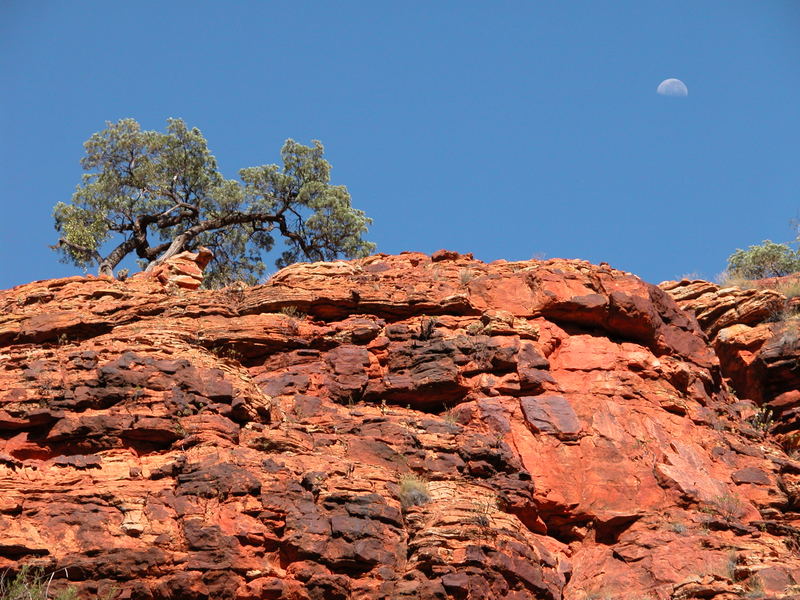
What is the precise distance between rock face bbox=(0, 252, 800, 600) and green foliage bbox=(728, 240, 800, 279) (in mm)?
11829

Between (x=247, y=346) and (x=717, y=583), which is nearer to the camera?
(x=717, y=583)

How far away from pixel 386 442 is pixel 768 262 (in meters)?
19.3

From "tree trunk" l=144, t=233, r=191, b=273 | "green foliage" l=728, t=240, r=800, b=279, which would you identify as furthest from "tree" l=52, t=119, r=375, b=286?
"green foliage" l=728, t=240, r=800, b=279

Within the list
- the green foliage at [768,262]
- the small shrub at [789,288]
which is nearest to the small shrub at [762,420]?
the small shrub at [789,288]

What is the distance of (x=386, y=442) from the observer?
13.3 m

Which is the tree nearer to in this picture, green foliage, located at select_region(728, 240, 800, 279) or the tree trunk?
the tree trunk

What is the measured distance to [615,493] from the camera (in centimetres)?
1362

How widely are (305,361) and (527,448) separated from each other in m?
3.67

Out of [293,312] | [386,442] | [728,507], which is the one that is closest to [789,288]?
[728,507]

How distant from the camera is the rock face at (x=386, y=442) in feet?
36.2

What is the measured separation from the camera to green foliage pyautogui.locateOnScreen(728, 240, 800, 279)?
93.0ft

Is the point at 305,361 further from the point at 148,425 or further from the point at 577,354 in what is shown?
the point at 577,354

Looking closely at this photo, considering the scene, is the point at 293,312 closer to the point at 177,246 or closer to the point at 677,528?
the point at 677,528

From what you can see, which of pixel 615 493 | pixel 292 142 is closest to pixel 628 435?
pixel 615 493
